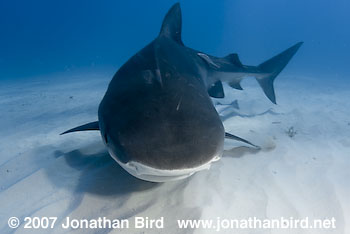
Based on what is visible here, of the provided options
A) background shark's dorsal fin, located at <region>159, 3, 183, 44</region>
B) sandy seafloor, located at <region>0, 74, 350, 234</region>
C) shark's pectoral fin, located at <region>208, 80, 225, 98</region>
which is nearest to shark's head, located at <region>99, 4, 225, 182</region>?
sandy seafloor, located at <region>0, 74, 350, 234</region>

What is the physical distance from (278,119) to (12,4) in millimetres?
125686

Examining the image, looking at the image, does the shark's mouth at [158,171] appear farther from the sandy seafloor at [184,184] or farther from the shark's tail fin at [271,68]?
the shark's tail fin at [271,68]

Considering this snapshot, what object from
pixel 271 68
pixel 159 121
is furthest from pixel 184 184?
pixel 271 68

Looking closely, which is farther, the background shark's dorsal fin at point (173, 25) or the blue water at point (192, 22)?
the blue water at point (192, 22)

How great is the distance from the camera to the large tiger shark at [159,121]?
5.25ft

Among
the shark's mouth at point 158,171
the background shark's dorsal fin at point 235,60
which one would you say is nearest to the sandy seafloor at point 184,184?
the shark's mouth at point 158,171

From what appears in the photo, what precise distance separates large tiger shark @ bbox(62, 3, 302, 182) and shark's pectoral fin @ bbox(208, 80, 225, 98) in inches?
64.8

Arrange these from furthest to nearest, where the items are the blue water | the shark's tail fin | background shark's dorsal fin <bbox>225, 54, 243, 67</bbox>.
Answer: the blue water, the shark's tail fin, background shark's dorsal fin <bbox>225, 54, 243, 67</bbox>

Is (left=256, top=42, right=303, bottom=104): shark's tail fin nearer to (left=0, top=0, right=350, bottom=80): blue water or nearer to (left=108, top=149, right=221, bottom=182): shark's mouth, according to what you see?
(left=108, top=149, right=221, bottom=182): shark's mouth

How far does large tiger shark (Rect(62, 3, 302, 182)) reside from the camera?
5.25 ft

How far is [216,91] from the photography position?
472 cm

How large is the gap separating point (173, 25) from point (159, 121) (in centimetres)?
330

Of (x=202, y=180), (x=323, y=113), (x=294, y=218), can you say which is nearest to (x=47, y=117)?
(x=202, y=180)

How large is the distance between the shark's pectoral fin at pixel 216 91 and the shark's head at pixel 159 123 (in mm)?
1920
